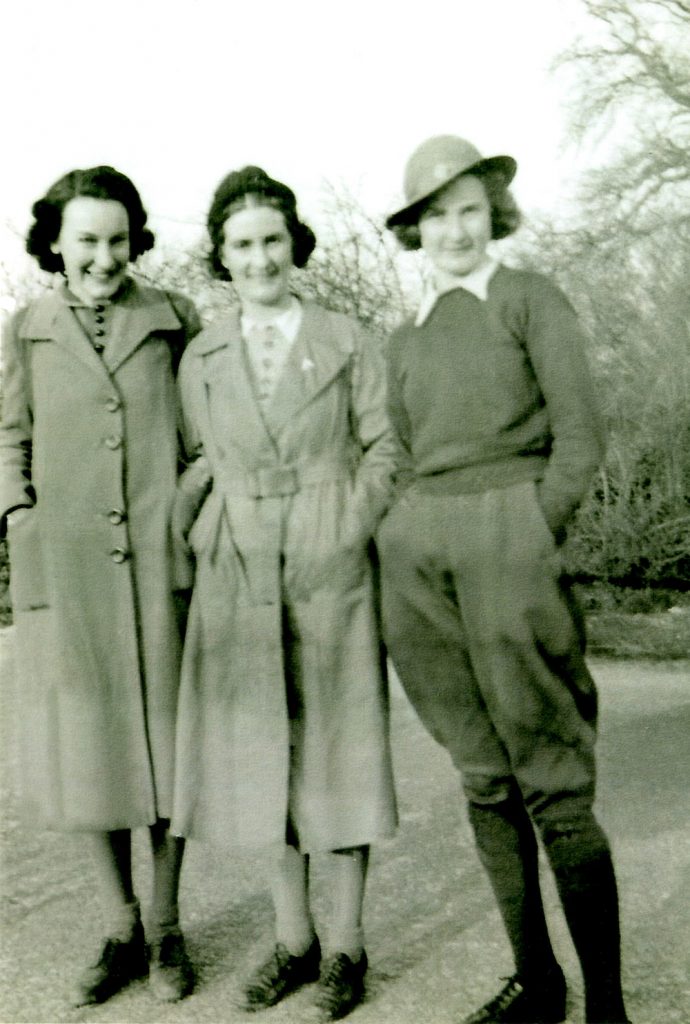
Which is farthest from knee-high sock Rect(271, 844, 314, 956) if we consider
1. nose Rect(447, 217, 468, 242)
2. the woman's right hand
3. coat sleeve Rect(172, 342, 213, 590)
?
nose Rect(447, 217, 468, 242)

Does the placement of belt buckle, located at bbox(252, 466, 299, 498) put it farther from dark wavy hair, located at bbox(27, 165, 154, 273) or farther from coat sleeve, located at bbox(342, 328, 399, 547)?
dark wavy hair, located at bbox(27, 165, 154, 273)

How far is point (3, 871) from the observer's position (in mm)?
3871

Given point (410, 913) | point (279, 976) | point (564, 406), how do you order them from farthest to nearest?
point (410, 913) < point (279, 976) < point (564, 406)

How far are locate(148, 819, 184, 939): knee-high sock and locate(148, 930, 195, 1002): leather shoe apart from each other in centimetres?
3

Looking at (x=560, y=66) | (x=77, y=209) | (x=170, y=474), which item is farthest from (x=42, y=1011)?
(x=560, y=66)

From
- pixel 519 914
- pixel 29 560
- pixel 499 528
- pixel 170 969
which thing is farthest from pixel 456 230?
pixel 170 969

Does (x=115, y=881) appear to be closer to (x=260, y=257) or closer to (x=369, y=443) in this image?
(x=369, y=443)

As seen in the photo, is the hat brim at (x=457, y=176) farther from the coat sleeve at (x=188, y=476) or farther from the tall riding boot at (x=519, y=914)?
the tall riding boot at (x=519, y=914)

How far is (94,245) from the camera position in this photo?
→ 9.68ft

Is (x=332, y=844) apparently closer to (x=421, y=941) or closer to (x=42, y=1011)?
(x=421, y=941)

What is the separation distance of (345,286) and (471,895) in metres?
1.80

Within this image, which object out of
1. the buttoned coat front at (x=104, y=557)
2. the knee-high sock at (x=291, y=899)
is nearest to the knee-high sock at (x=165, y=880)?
the buttoned coat front at (x=104, y=557)

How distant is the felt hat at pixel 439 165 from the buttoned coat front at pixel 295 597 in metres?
0.48

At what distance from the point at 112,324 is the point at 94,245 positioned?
7.9 inches
